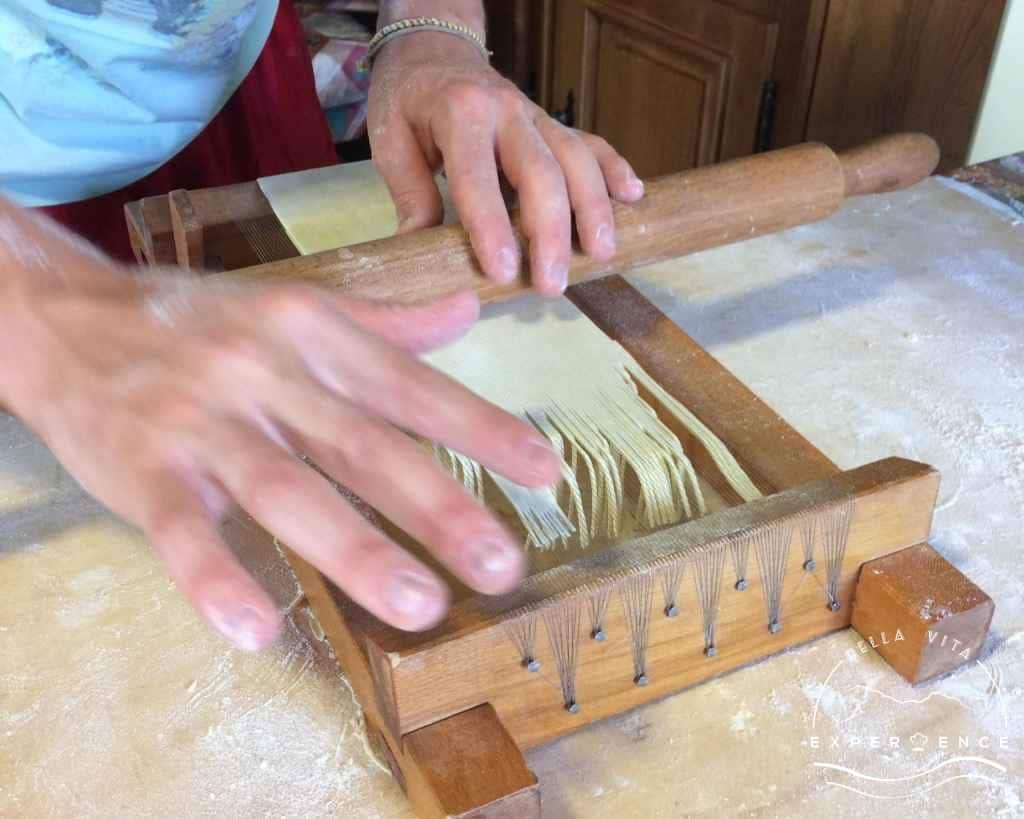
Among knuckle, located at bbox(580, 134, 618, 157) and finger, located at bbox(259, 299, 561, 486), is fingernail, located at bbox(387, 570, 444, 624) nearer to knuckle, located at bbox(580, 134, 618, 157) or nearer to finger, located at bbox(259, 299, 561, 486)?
finger, located at bbox(259, 299, 561, 486)

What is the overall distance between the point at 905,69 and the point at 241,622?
164 centimetres

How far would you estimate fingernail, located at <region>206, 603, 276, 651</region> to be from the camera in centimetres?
37

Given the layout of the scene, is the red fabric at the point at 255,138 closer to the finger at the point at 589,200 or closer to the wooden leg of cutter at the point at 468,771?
the finger at the point at 589,200

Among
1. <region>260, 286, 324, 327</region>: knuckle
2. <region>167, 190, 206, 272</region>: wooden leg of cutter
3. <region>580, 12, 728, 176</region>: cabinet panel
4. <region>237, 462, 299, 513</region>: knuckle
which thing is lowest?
<region>580, 12, 728, 176</region>: cabinet panel

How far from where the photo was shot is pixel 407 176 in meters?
0.82

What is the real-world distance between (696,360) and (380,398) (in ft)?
1.27

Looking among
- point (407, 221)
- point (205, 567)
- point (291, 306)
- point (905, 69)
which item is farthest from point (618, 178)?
point (905, 69)

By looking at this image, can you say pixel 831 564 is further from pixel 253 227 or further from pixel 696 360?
pixel 253 227

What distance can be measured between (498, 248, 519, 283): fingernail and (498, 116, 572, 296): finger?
15 mm

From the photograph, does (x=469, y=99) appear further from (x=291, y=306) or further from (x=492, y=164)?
(x=291, y=306)

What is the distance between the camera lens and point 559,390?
75 centimetres

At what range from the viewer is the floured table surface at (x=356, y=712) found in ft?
1.84

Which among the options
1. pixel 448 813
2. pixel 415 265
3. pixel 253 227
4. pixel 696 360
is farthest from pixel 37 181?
pixel 448 813

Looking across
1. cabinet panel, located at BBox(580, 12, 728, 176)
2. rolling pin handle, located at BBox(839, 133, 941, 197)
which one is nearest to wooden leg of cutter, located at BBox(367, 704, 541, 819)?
rolling pin handle, located at BBox(839, 133, 941, 197)
